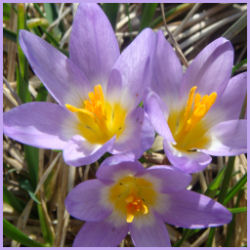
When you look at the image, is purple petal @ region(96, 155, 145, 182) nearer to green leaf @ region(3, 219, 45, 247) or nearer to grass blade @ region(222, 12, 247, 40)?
green leaf @ region(3, 219, 45, 247)

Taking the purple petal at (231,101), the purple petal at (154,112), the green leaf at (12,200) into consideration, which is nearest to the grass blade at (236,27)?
the purple petal at (231,101)

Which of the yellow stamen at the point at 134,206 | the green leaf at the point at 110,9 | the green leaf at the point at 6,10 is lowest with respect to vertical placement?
the yellow stamen at the point at 134,206

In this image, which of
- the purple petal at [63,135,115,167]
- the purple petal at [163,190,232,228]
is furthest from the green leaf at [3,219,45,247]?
the purple petal at [163,190,232,228]

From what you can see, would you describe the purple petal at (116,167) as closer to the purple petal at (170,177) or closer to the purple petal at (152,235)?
the purple petal at (170,177)

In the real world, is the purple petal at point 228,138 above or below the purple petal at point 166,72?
below

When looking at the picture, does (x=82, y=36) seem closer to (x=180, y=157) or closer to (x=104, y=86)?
(x=104, y=86)

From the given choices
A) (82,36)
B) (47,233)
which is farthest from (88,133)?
(47,233)

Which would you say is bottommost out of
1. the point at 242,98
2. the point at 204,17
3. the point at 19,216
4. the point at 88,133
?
the point at 19,216
